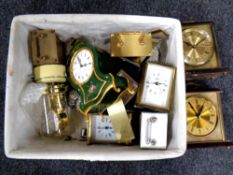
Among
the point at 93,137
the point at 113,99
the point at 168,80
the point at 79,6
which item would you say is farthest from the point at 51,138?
the point at 79,6

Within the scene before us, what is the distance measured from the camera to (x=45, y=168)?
1.19m

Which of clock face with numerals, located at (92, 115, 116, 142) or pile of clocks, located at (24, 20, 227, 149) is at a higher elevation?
pile of clocks, located at (24, 20, 227, 149)

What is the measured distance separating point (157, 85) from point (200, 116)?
0.24 metres

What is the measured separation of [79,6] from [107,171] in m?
0.58

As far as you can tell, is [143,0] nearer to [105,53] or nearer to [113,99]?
[105,53]

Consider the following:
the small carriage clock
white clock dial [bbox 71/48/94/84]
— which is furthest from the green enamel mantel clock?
the small carriage clock

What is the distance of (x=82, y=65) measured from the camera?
885 mm

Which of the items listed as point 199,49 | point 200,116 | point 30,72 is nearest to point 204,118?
point 200,116

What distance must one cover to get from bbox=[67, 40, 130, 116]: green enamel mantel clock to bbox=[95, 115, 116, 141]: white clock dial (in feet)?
0.14

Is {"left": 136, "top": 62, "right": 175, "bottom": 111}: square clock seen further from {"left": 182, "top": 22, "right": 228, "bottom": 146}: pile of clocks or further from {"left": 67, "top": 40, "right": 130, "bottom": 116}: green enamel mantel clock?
{"left": 182, "top": 22, "right": 228, "bottom": 146}: pile of clocks

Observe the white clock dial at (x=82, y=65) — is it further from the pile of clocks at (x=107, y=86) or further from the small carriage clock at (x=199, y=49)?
the small carriage clock at (x=199, y=49)

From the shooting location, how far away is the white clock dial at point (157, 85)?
0.87 m

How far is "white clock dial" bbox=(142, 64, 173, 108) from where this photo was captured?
87 cm

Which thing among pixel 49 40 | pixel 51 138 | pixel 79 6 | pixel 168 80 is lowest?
pixel 51 138
